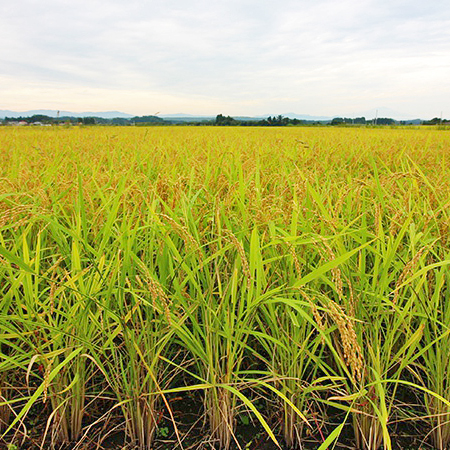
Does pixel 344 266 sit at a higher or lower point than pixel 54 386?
higher

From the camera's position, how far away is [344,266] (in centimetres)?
135

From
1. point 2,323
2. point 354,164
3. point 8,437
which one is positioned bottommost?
point 8,437

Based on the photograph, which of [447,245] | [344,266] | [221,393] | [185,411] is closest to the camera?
[221,393]

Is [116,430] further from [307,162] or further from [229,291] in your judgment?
[307,162]

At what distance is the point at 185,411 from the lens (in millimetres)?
1458

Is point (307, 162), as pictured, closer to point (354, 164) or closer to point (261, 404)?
point (354, 164)

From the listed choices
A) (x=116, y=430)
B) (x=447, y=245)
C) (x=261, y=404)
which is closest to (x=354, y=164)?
(x=447, y=245)

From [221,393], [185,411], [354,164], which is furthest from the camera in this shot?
[354,164]

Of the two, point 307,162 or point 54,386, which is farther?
point 307,162

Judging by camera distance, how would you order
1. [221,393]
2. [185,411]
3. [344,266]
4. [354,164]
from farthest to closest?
[354,164], [185,411], [344,266], [221,393]

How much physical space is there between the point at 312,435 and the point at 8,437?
1.15m

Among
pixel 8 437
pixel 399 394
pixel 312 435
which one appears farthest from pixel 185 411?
pixel 399 394

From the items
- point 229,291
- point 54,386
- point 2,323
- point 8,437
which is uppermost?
point 229,291

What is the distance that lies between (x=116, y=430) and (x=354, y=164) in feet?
10.1
